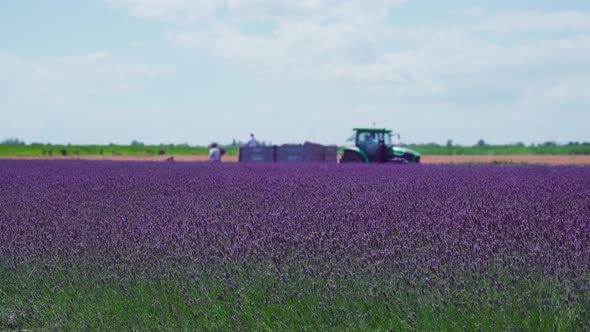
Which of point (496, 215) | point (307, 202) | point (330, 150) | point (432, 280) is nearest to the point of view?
point (432, 280)

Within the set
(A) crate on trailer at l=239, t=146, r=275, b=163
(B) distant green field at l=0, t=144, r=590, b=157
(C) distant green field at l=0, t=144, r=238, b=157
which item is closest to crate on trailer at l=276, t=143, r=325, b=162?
(A) crate on trailer at l=239, t=146, r=275, b=163

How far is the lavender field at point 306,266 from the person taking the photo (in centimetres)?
338

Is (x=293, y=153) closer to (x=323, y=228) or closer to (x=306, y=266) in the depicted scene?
(x=323, y=228)

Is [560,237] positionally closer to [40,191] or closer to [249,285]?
[249,285]

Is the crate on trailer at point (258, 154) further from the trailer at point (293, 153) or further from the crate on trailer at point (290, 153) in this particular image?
the crate on trailer at point (290, 153)

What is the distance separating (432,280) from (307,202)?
10.7 feet

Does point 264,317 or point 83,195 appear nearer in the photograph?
point 264,317

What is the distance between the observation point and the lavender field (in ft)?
11.1

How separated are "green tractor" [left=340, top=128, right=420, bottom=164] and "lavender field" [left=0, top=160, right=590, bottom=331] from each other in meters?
13.6

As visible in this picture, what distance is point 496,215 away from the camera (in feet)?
17.6

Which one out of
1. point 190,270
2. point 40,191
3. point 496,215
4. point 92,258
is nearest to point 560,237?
point 496,215

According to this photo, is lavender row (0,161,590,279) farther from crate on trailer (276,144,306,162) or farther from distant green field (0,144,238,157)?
distant green field (0,144,238,157)

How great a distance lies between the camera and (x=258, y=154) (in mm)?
25109

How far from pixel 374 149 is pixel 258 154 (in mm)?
5778
